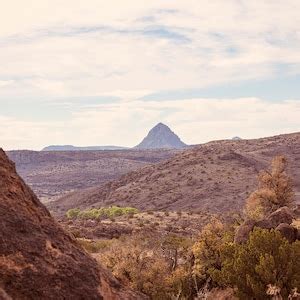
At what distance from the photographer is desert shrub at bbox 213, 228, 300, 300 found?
13922mm

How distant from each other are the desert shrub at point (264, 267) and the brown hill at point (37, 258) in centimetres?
645

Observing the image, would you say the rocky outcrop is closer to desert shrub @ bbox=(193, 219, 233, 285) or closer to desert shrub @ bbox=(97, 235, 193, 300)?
desert shrub @ bbox=(193, 219, 233, 285)

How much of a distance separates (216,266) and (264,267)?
6.89 m

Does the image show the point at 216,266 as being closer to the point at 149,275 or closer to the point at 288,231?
the point at 149,275

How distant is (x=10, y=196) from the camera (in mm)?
8125

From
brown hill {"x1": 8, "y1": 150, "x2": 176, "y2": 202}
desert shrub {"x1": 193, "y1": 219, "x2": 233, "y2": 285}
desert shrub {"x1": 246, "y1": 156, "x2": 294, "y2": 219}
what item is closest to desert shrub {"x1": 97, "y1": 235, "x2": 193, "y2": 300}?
desert shrub {"x1": 193, "y1": 219, "x2": 233, "y2": 285}

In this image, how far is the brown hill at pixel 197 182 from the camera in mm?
77688

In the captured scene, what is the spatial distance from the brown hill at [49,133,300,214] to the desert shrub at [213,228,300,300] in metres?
55.4

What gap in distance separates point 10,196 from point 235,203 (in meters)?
66.8

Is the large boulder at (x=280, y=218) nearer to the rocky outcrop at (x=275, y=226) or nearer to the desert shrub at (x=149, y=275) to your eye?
the rocky outcrop at (x=275, y=226)

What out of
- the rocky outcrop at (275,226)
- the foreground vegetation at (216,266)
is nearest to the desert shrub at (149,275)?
the foreground vegetation at (216,266)

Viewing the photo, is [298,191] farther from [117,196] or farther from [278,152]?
[117,196]

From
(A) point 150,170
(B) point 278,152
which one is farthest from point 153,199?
(B) point 278,152

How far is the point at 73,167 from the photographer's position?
172125 millimetres
